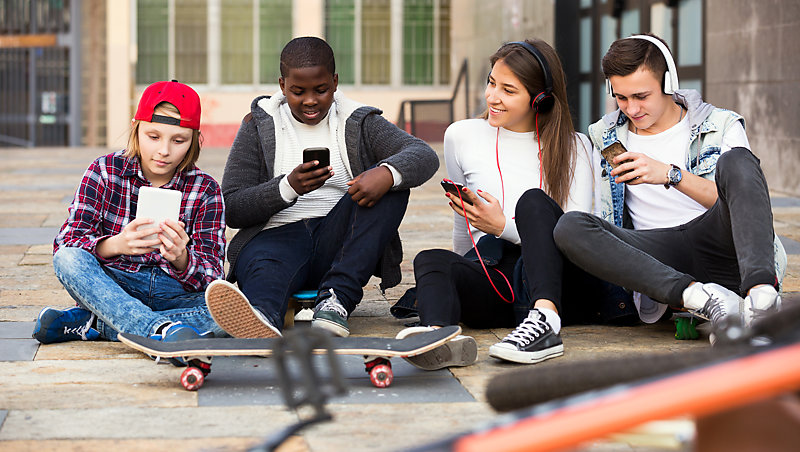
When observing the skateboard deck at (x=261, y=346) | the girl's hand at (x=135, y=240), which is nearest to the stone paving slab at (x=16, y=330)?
the girl's hand at (x=135, y=240)

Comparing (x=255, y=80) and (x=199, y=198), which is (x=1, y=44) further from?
(x=199, y=198)

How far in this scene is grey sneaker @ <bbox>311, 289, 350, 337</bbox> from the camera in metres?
3.12

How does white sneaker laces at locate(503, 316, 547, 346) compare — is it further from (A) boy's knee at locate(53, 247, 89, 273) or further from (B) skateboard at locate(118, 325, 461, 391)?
(A) boy's knee at locate(53, 247, 89, 273)

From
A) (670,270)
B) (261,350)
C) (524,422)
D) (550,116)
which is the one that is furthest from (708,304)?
(524,422)

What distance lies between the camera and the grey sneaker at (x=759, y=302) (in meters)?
2.80

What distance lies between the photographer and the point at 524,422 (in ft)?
3.35

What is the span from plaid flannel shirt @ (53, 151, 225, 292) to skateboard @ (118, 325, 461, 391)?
0.61m

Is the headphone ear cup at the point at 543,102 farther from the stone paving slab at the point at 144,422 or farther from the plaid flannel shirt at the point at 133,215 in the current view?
the stone paving slab at the point at 144,422

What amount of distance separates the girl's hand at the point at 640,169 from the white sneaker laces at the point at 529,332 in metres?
0.51

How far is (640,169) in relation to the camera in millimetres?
3096

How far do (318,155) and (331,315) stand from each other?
0.51 m

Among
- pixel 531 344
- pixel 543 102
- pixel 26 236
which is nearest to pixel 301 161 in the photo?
pixel 543 102

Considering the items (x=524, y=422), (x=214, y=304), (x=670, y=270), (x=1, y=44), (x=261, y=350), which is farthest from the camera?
(x=1, y=44)

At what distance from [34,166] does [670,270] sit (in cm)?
1025
